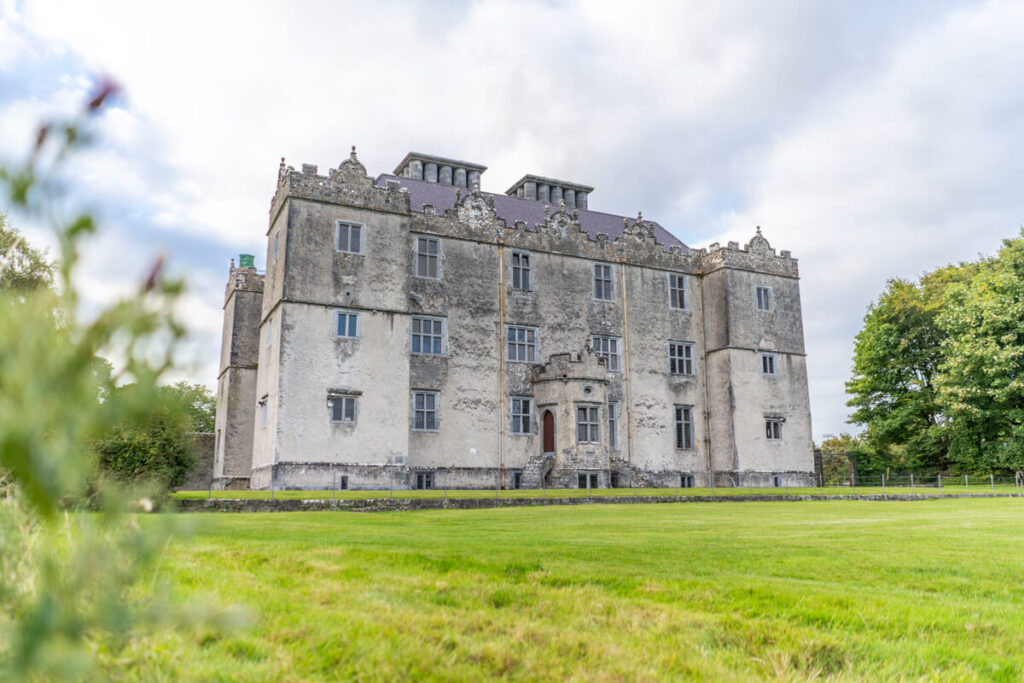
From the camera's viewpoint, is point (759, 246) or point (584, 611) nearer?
point (584, 611)

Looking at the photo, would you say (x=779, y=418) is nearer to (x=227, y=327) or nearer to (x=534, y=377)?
(x=534, y=377)

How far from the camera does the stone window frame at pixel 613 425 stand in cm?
3192

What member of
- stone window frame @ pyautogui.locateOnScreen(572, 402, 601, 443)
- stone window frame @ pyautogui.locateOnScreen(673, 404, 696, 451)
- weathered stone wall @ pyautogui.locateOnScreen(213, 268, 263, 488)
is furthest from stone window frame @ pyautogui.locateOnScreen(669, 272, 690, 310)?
weathered stone wall @ pyautogui.locateOnScreen(213, 268, 263, 488)

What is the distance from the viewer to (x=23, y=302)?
5.37 feet

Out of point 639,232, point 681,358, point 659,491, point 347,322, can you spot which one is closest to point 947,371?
point 681,358

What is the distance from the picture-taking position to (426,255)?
30.1 metres

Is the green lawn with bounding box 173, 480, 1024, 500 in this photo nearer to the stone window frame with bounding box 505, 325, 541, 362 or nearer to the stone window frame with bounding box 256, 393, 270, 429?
the stone window frame with bounding box 256, 393, 270, 429

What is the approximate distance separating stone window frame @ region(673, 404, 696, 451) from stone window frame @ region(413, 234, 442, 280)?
12.3 meters

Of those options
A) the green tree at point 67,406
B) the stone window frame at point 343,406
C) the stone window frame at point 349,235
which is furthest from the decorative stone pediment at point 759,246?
the green tree at point 67,406

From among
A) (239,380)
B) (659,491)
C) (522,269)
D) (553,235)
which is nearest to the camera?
(659,491)

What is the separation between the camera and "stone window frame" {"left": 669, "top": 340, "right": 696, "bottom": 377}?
34469 millimetres

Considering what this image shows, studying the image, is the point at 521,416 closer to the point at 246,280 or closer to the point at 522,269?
the point at 522,269

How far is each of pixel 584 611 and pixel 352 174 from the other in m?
25.4

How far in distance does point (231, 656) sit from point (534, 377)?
90.5ft
